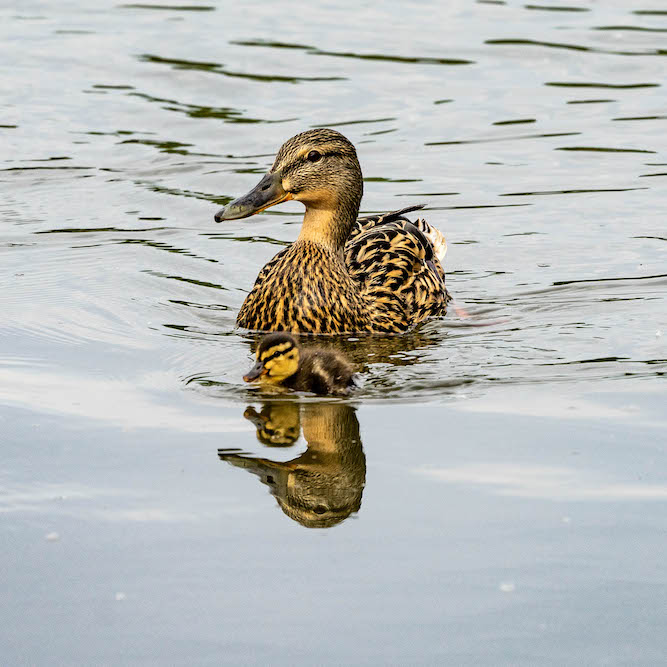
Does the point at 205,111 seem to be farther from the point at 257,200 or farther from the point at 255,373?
the point at 255,373

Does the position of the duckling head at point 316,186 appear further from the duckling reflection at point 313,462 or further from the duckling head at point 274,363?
the duckling reflection at point 313,462

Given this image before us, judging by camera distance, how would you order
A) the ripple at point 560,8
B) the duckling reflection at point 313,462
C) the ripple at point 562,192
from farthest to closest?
1. the ripple at point 560,8
2. the ripple at point 562,192
3. the duckling reflection at point 313,462

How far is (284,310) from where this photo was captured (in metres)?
7.48

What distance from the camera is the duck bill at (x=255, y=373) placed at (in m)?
6.20

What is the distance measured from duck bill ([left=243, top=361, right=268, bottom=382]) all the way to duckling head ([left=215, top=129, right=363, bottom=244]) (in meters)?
1.28

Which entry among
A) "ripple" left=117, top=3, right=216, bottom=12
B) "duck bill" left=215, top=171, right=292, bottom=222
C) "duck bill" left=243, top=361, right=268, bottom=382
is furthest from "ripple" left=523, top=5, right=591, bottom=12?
"duck bill" left=243, top=361, right=268, bottom=382

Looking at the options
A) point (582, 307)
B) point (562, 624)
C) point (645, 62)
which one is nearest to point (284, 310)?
point (582, 307)

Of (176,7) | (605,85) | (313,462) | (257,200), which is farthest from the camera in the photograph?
(176,7)

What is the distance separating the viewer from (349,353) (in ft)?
23.5

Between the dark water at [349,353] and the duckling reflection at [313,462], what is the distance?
0.02 meters

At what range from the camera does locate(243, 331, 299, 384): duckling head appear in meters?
6.23

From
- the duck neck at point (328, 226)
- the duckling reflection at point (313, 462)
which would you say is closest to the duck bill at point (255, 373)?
the duckling reflection at point (313, 462)

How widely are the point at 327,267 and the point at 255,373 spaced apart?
5.01 feet

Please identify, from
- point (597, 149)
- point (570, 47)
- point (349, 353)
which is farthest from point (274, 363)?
point (570, 47)
